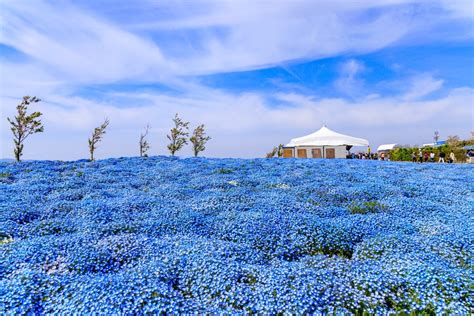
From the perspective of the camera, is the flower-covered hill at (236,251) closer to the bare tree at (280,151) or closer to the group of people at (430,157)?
the group of people at (430,157)

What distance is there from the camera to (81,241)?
4.88 m

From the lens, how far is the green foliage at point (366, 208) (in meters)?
6.82

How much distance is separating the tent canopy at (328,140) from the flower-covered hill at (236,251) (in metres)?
17.8

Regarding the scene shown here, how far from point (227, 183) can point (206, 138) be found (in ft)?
91.6

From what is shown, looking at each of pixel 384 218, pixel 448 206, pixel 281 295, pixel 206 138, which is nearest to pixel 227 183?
pixel 384 218

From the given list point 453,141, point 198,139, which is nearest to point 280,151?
point 198,139

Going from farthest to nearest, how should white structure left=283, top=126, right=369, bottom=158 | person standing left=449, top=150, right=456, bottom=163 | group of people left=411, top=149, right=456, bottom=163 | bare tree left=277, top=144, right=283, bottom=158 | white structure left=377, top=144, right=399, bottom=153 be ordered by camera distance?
white structure left=377, top=144, right=399, bottom=153
bare tree left=277, top=144, right=283, bottom=158
group of people left=411, top=149, right=456, bottom=163
person standing left=449, top=150, right=456, bottom=163
white structure left=283, top=126, right=369, bottom=158

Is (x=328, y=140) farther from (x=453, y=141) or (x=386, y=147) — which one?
(x=386, y=147)

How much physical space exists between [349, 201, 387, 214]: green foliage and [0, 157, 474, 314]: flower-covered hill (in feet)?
0.07

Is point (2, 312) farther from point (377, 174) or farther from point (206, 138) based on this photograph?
point (206, 138)

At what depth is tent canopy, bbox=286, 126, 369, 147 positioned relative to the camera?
25.9 metres

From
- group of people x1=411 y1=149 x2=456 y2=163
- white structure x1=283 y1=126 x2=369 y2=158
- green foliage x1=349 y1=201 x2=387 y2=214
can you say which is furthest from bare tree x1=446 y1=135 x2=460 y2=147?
green foliage x1=349 y1=201 x2=387 y2=214

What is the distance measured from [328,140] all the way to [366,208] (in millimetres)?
20030

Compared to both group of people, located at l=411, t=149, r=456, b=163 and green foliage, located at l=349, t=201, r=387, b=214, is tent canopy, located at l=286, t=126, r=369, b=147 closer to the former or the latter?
group of people, located at l=411, t=149, r=456, b=163
